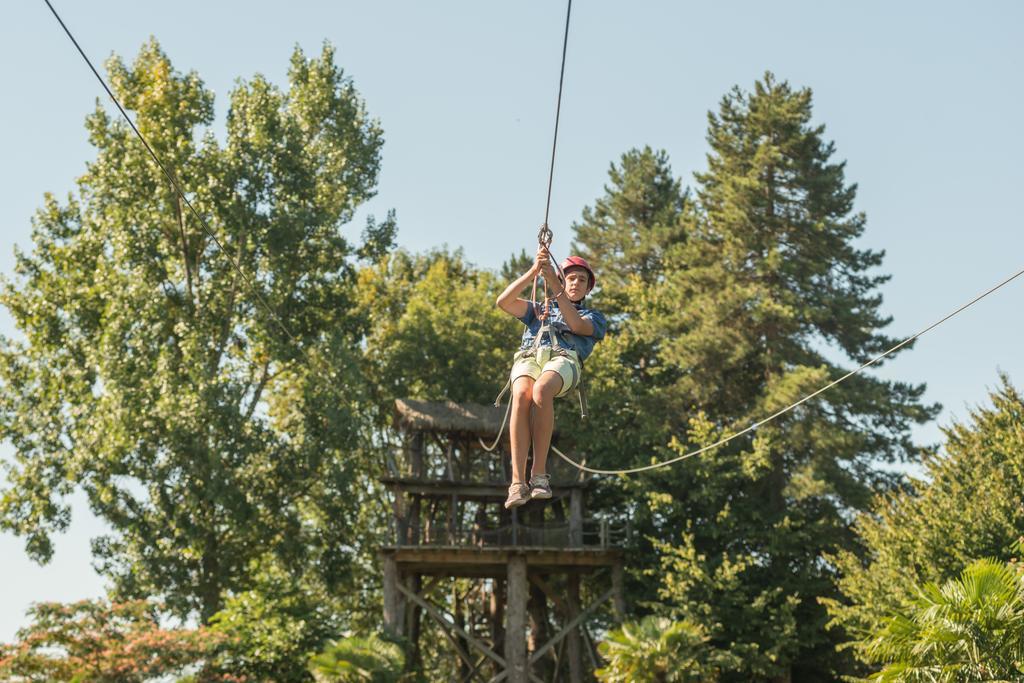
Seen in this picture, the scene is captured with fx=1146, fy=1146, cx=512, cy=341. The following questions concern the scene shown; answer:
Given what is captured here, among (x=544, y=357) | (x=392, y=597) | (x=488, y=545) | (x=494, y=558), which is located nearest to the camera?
(x=544, y=357)

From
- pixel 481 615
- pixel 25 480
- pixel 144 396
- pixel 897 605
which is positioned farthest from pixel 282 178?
pixel 897 605

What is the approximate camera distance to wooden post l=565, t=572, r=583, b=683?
28391 mm

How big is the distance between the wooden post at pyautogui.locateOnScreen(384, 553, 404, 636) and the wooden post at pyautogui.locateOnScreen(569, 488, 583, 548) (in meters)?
4.27

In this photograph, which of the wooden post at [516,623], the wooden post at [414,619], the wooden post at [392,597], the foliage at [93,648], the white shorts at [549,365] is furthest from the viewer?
the wooden post at [414,619]

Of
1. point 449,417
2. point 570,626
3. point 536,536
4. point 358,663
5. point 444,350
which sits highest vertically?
point 444,350

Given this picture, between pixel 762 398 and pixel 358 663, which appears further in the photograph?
pixel 762 398

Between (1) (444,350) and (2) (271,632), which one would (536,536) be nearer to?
(1) (444,350)

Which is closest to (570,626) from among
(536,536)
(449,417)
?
(536,536)

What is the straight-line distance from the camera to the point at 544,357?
8398mm

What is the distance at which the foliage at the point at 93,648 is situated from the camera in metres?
19.9

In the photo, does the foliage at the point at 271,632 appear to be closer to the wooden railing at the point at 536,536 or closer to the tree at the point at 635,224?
the wooden railing at the point at 536,536

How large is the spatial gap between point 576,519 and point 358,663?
26.0 ft

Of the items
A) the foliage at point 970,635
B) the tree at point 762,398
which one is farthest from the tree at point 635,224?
the foliage at point 970,635

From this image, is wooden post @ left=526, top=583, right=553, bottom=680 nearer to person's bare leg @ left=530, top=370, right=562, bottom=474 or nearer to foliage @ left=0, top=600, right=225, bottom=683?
foliage @ left=0, top=600, right=225, bottom=683
